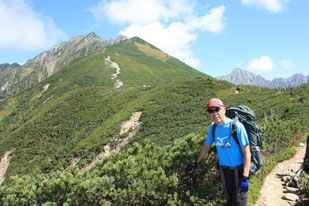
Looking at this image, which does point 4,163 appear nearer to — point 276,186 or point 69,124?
point 69,124

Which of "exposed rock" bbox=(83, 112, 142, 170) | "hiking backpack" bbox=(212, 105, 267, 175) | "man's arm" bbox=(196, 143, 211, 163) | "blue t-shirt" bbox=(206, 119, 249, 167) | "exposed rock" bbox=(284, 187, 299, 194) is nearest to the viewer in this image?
"blue t-shirt" bbox=(206, 119, 249, 167)

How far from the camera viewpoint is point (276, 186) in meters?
6.30

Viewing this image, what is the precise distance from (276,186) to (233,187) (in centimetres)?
434

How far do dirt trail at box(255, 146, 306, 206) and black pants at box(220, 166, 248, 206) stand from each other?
2655mm

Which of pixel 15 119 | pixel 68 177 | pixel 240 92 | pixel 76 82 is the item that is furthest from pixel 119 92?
pixel 68 177

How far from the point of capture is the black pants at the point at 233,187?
3.22m

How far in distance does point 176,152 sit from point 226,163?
1.03 metres

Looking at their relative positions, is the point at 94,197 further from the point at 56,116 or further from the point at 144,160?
the point at 56,116

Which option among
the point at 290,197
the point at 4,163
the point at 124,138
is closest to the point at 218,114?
the point at 290,197

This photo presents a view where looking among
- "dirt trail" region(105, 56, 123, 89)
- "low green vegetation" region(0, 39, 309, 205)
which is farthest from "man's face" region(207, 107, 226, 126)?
"dirt trail" region(105, 56, 123, 89)

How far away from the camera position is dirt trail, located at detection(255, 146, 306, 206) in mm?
5288

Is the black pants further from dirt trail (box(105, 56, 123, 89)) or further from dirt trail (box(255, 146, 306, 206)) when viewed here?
dirt trail (box(105, 56, 123, 89))

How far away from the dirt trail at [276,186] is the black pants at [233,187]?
2.66 meters

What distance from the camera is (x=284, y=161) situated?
28.2 ft
